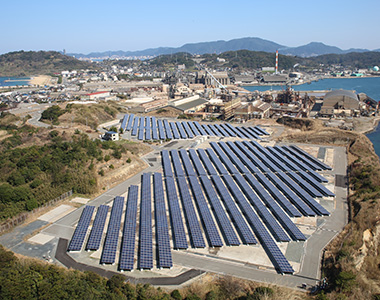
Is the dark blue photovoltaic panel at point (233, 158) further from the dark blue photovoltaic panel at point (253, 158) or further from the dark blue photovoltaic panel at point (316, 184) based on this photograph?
the dark blue photovoltaic panel at point (316, 184)

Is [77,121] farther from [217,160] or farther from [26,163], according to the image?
[217,160]

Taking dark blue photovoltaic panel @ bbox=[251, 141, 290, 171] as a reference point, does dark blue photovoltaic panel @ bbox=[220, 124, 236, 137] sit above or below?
above

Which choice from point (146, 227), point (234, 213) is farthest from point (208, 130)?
point (146, 227)

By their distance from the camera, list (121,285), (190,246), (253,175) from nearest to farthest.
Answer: (121,285) < (190,246) < (253,175)

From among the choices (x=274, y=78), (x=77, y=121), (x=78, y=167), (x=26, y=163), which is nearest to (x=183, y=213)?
(x=78, y=167)

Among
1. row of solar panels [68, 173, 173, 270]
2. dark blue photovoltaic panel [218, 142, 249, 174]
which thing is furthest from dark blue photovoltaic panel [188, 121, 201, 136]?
row of solar panels [68, 173, 173, 270]

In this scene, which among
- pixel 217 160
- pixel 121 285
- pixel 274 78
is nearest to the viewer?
pixel 121 285

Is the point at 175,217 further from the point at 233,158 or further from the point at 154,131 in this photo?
the point at 154,131

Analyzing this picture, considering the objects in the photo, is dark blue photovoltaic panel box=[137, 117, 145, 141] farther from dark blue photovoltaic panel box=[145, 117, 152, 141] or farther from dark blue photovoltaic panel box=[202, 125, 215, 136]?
dark blue photovoltaic panel box=[202, 125, 215, 136]
